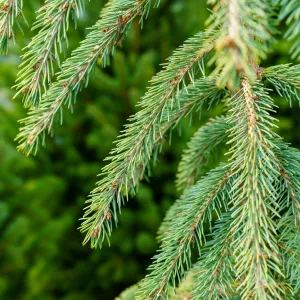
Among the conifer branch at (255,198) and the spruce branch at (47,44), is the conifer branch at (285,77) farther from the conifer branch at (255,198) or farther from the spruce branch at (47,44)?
the spruce branch at (47,44)

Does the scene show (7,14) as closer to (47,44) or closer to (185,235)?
(47,44)

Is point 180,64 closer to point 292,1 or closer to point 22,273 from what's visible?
point 292,1

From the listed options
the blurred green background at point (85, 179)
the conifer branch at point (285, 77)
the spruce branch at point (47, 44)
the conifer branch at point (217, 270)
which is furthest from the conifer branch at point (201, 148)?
the blurred green background at point (85, 179)

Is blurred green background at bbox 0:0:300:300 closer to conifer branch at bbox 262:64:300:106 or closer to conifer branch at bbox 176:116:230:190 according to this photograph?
conifer branch at bbox 176:116:230:190

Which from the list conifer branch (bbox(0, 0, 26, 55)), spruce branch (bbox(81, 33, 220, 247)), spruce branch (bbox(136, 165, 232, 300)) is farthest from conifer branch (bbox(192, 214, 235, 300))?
conifer branch (bbox(0, 0, 26, 55))

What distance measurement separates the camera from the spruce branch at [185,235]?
0.70 m

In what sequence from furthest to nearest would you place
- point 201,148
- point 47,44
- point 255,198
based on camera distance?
1. point 201,148
2. point 47,44
3. point 255,198

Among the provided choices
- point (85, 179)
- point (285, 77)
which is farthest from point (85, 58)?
point (85, 179)

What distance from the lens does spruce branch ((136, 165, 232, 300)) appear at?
2.30 ft

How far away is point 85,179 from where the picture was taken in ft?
9.86

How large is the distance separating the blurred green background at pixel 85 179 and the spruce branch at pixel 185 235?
6.11 ft

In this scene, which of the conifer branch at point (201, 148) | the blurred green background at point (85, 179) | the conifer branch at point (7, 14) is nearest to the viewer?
the conifer branch at point (7, 14)

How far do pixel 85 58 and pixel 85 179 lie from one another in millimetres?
2302

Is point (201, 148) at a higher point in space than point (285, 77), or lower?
lower
